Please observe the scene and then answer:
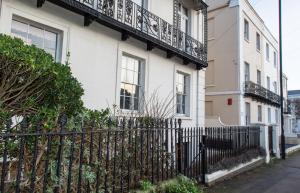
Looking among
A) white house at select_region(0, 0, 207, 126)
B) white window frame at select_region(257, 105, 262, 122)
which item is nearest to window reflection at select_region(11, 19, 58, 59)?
white house at select_region(0, 0, 207, 126)

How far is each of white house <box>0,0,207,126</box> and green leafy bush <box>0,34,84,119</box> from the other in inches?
101

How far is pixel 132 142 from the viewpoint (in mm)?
5938

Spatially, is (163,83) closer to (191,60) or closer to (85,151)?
(191,60)

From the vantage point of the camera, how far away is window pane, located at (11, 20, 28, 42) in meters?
6.97

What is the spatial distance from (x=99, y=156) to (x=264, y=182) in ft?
21.9

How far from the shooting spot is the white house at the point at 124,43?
7.52 m

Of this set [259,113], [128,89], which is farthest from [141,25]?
[259,113]

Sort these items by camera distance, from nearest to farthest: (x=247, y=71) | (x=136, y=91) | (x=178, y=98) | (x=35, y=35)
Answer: (x=35, y=35) → (x=136, y=91) → (x=178, y=98) → (x=247, y=71)

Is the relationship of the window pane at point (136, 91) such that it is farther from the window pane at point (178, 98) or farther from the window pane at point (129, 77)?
the window pane at point (178, 98)

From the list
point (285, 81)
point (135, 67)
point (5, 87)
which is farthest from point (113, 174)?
point (285, 81)

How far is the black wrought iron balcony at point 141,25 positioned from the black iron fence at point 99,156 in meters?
3.72

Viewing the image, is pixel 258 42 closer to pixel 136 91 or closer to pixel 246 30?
pixel 246 30

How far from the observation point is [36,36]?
7.47m

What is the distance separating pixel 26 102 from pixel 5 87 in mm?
382
